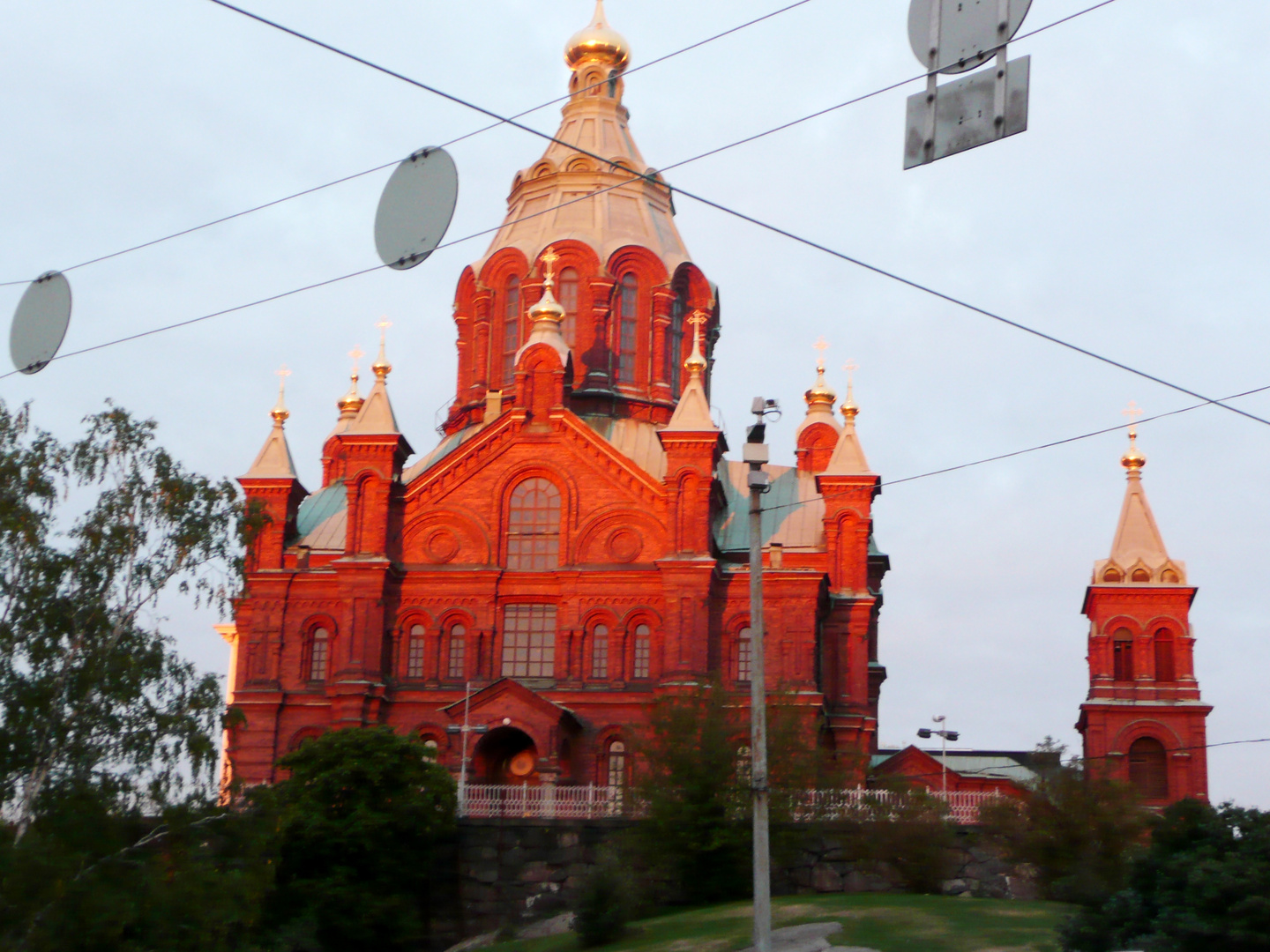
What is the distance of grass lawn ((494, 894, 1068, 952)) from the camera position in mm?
24703

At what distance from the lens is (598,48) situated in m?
59.9

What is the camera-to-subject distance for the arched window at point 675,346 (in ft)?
176

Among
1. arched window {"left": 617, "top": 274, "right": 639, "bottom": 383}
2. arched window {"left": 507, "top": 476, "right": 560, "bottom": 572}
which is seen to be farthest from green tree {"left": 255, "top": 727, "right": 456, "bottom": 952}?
arched window {"left": 617, "top": 274, "right": 639, "bottom": 383}

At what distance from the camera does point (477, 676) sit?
4591cm

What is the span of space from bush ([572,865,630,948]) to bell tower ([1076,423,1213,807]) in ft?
74.6

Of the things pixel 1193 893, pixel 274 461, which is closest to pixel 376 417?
pixel 274 461

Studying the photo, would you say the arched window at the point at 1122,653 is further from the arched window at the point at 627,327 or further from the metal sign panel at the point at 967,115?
the metal sign panel at the point at 967,115

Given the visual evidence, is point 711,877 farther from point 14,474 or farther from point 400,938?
point 14,474

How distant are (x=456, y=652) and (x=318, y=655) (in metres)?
3.99

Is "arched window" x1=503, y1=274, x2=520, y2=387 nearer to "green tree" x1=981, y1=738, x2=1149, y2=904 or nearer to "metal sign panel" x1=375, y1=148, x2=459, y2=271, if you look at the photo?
"green tree" x1=981, y1=738, x2=1149, y2=904

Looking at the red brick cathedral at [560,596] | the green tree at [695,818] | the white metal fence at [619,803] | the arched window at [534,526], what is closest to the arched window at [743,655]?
the red brick cathedral at [560,596]

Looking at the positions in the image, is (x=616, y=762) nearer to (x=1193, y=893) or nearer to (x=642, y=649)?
(x=642, y=649)

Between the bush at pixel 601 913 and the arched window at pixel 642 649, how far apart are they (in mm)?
16357

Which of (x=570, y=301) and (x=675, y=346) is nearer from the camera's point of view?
(x=570, y=301)
